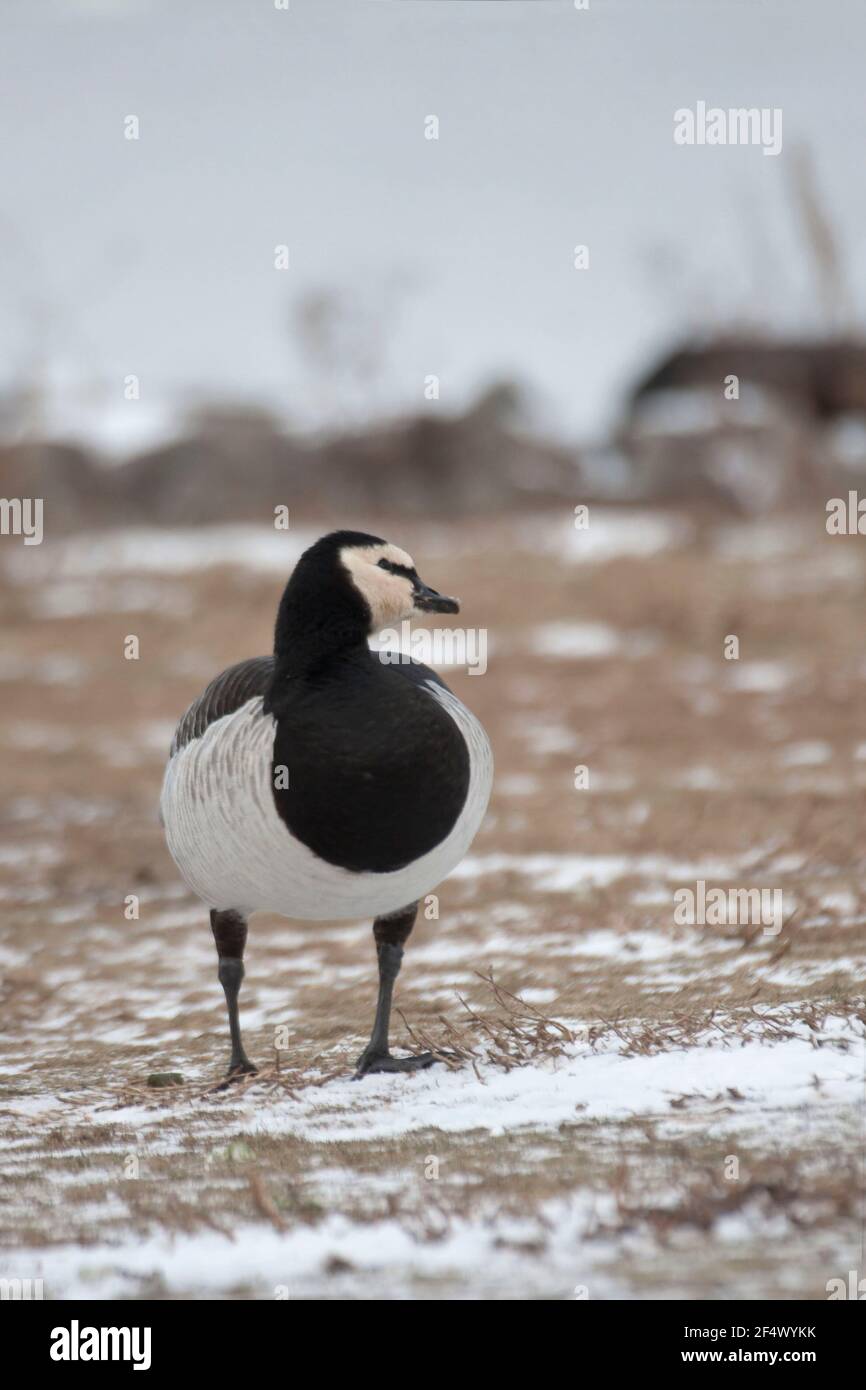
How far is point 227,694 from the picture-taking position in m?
5.48

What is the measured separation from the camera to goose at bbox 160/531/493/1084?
15.4 ft

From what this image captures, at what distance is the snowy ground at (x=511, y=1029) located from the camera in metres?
3.27

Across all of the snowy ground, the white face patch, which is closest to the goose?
the white face patch

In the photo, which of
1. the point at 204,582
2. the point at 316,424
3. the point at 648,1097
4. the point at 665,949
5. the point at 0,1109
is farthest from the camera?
the point at 316,424

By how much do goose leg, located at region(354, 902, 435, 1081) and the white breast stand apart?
0.23m

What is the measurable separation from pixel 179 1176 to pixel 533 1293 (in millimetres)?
1352

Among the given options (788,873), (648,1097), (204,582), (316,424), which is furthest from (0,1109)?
(316,424)

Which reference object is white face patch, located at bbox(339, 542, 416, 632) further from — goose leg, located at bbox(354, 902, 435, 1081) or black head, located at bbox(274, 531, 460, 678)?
goose leg, located at bbox(354, 902, 435, 1081)

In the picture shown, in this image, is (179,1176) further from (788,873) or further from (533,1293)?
(788,873)

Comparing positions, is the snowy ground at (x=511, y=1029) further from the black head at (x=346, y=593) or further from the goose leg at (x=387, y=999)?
the black head at (x=346, y=593)

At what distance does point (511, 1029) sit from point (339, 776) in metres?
1.04

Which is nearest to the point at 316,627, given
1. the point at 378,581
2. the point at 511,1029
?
the point at 378,581

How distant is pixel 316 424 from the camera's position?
31891 millimetres

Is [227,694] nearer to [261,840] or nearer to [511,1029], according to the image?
[261,840]
